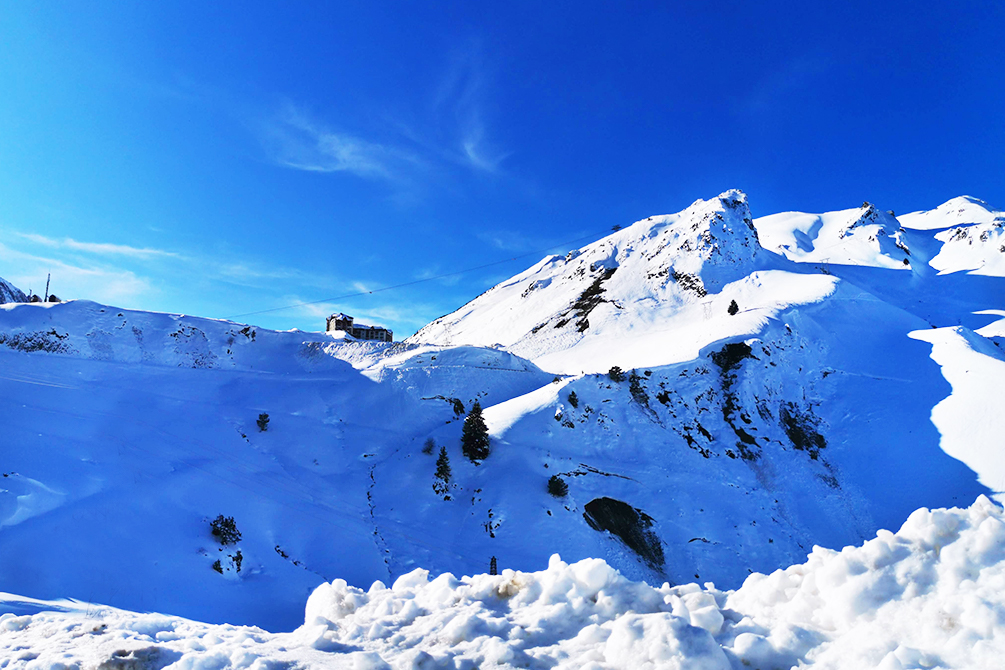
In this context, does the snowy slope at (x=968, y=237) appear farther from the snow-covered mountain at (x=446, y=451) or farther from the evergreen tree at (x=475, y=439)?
the evergreen tree at (x=475, y=439)

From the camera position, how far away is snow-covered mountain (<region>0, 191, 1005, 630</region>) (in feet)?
45.5

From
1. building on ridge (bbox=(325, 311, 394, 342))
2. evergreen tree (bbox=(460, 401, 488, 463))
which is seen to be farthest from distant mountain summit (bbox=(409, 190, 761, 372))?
evergreen tree (bbox=(460, 401, 488, 463))

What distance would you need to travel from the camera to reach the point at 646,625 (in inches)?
170

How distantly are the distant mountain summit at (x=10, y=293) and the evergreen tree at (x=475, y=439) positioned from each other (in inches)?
3583

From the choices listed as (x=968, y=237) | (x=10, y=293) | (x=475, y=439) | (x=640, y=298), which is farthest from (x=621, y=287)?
(x=10, y=293)

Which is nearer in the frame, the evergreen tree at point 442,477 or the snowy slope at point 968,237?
the evergreen tree at point 442,477

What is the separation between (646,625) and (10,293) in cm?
11197

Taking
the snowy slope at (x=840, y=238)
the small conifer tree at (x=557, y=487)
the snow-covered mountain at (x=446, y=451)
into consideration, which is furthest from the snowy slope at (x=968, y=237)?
the small conifer tree at (x=557, y=487)

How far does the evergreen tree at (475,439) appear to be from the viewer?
76.5ft

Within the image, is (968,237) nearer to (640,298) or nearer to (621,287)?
(621,287)

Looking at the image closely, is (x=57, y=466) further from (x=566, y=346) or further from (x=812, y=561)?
(x=566, y=346)

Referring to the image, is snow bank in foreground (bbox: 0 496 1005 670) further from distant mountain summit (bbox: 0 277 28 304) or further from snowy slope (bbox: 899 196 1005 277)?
distant mountain summit (bbox: 0 277 28 304)

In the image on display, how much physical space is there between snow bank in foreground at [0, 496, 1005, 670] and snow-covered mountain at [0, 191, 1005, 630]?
7.83 meters

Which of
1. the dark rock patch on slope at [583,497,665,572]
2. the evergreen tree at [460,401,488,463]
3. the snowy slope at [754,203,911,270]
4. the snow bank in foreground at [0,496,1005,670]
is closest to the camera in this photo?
the snow bank in foreground at [0,496,1005,670]
